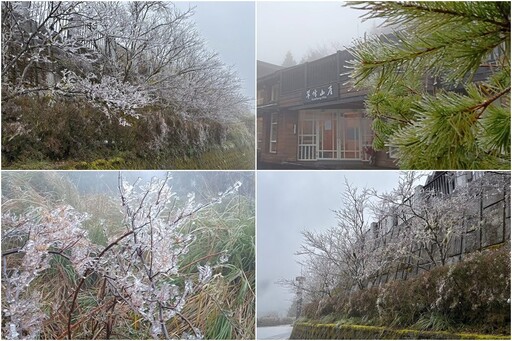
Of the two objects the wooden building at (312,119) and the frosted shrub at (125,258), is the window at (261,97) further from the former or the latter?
the frosted shrub at (125,258)

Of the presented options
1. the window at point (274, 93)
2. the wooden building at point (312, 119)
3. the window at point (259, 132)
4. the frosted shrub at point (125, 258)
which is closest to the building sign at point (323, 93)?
the wooden building at point (312, 119)

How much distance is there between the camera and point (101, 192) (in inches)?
80.1

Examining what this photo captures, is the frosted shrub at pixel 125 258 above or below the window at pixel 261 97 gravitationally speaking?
below

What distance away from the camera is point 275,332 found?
6.49 ft

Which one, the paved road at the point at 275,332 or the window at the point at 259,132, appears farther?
the window at the point at 259,132

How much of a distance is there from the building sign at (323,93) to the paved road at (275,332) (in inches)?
39.8

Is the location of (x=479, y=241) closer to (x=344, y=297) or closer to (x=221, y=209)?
(x=344, y=297)

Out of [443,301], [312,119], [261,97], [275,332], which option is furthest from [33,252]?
[443,301]

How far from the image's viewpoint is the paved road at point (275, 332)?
6.48 ft

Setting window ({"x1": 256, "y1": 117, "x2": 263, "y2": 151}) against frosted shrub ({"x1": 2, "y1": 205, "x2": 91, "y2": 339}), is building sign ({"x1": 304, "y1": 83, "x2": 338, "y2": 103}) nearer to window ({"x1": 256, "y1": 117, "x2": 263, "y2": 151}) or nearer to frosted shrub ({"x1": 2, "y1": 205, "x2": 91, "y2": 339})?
window ({"x1": 256, "y1": 117, "x2": 263, "y2": 151})

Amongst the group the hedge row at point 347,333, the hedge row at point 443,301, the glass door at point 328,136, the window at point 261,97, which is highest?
the window at point 261,97

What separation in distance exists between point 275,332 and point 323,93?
1073 mm

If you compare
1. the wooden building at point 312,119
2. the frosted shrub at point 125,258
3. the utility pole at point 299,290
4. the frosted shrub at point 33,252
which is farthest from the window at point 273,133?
the frosted shrub at point 33,252

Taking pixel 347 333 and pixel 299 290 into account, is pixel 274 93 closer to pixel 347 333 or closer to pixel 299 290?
pixel 299 290
